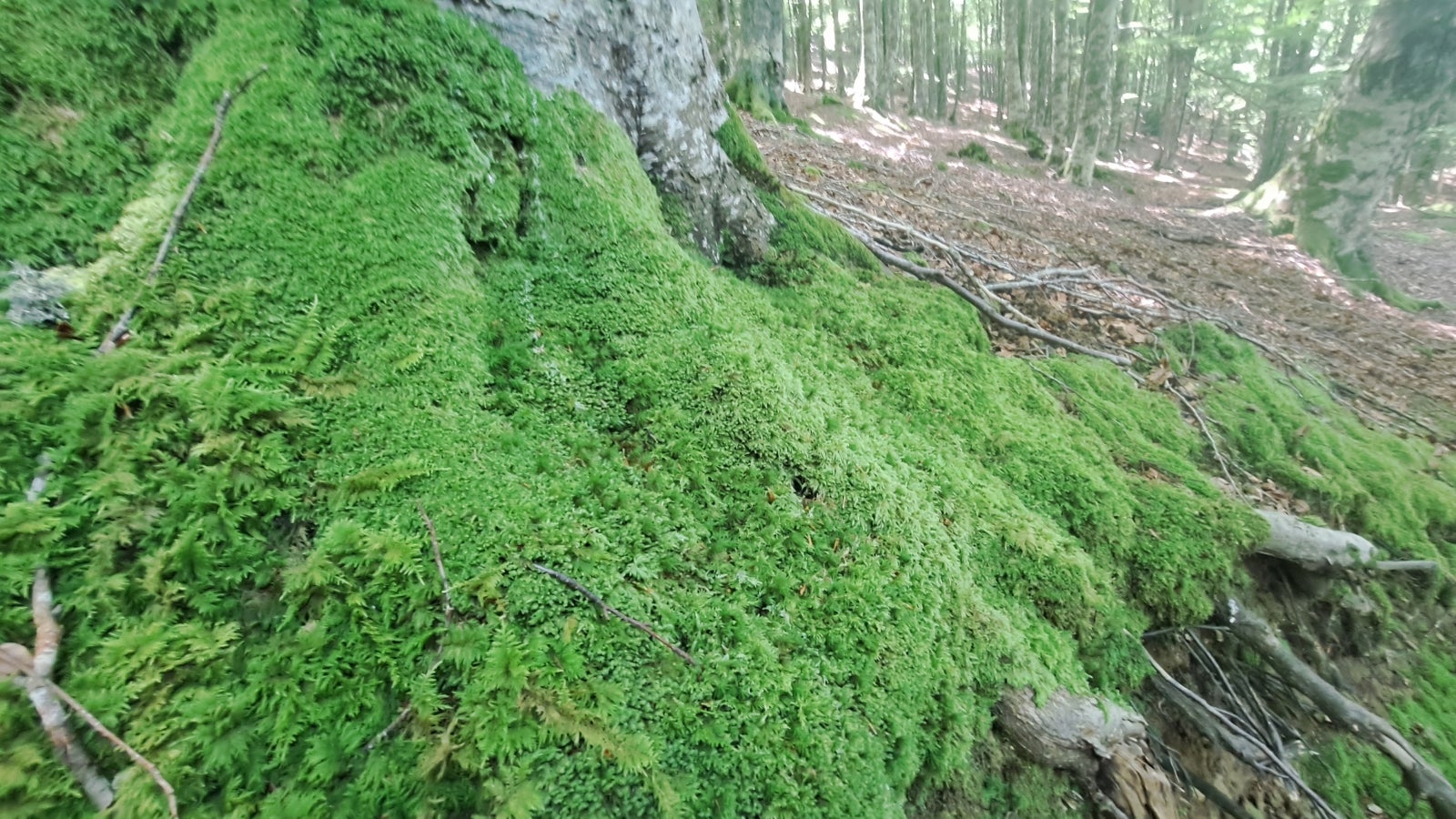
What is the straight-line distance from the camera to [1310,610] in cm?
356

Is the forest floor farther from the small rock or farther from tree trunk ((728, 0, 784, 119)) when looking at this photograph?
the small rock

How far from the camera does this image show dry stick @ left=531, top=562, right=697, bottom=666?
1.60 m

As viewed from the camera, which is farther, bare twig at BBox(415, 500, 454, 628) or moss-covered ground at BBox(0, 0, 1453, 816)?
bare twig at BBox(415, 500, 454, 628)

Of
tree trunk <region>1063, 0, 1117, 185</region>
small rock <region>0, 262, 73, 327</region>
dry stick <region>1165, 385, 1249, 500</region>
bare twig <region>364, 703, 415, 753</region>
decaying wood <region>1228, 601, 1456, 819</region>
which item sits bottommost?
decaying wood <region>1228, 601, 1456, 819</region>

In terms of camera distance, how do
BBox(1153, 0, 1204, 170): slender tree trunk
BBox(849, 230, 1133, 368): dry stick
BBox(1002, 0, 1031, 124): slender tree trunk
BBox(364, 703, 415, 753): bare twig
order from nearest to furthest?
BBox(364, 703, 415, 753): bare twig
BBox(849, 230, 1133, 368): dry stick
BBox(1002, 0, 1031, 124): slender tree trunk
BBox(1153, 0, 1204, 170): slender tree trunk

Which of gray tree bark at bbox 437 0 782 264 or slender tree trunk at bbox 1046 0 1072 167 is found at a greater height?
slender tree trunk at bbox 1046 0 1072 167

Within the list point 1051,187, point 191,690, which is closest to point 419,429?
point 191,690

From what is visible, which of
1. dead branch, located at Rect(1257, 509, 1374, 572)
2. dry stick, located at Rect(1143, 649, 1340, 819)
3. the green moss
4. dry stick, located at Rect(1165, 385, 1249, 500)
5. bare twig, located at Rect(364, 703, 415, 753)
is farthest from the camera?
dry stick, located at Rect(1165, 385, 1249, 500)

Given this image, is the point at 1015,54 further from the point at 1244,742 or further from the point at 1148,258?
the point at 1244,742

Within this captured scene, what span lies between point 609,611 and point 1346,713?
3709 mm

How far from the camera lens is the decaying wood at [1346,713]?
2.84 m

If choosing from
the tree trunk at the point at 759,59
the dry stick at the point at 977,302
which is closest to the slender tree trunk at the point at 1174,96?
the tree trunk at the point at 759,59

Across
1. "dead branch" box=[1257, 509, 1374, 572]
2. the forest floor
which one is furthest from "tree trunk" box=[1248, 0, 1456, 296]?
"dead branch" box=[1257, 509, 1374, 572]

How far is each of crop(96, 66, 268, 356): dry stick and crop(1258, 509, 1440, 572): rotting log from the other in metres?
4.93
